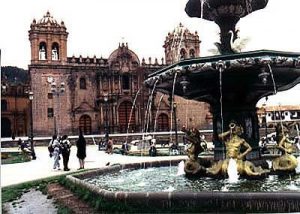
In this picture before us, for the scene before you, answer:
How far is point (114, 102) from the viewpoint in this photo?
52.4 metres

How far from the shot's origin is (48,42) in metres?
51.4

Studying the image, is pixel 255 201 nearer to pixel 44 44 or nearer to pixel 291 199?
pixel 291 199

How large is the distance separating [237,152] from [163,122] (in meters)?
46.7

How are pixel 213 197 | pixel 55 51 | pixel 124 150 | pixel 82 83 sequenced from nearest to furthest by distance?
pixel 213 197 → pixel 124 150 → pixel 55 51 → pixel 82 83

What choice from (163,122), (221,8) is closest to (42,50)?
(163,122)

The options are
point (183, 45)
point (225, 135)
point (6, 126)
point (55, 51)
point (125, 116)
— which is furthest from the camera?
point (6, 126)

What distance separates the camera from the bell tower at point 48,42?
50781mm

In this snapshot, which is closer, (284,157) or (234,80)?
(234,80)

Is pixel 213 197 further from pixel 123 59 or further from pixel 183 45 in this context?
pixel 183 45

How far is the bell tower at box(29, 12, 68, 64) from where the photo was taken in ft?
167

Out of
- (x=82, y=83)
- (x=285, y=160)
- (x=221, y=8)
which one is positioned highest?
(x=82, y=83)

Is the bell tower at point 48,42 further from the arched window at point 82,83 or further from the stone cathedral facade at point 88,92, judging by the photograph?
the arched window at point 82,83

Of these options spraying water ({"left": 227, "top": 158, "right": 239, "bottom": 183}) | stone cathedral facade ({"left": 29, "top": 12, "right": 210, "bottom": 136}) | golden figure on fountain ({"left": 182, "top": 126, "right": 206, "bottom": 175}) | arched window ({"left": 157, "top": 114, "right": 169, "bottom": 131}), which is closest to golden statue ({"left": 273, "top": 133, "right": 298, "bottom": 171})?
spraying water ({"left": 227, "top": 158, "right": 239, "bottom": 183})

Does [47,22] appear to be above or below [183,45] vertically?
above
